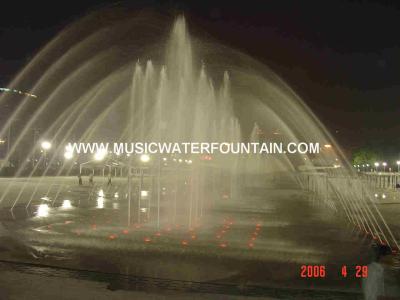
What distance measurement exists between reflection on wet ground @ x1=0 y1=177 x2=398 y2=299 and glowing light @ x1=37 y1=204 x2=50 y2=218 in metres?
0.03

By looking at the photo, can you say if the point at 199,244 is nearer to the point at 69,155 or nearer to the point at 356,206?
the point at 356,206

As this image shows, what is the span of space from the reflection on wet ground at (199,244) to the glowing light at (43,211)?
0.11 ft

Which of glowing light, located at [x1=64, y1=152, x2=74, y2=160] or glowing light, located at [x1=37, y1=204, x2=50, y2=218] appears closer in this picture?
glowing light, located at [x1=37, y1=204, x2=50, y2=218]

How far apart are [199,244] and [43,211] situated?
790 cm

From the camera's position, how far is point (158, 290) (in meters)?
6.87

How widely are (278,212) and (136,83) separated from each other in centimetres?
1835

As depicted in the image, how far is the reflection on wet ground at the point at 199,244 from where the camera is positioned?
7.89m

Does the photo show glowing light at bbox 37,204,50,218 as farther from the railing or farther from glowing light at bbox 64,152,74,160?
glowing light at bbox 64,152,74,160

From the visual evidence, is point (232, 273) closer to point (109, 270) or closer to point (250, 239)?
point (109, 270)

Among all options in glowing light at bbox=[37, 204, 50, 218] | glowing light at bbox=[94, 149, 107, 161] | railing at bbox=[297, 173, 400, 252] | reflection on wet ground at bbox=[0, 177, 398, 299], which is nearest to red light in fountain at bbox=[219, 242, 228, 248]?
reflection on wet ground at bbox=[0, 177, 398, 299]

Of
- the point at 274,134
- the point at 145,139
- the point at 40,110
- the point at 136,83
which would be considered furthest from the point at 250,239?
the point at 40,110

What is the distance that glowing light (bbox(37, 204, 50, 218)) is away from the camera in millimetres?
15219

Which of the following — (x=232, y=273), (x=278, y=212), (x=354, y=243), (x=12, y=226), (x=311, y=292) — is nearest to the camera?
(x=311, y=292)

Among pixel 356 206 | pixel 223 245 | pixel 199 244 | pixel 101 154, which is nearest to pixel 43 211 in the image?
pixel 199 244
